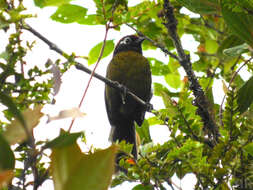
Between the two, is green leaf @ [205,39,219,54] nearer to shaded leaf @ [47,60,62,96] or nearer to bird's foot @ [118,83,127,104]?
bird's foot @ [118,83,127,104]

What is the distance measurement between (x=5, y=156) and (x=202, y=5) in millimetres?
1367

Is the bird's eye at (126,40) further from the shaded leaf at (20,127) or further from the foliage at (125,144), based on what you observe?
the shaded leaf at (20,127)

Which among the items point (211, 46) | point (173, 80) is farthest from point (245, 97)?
point (173, 80)

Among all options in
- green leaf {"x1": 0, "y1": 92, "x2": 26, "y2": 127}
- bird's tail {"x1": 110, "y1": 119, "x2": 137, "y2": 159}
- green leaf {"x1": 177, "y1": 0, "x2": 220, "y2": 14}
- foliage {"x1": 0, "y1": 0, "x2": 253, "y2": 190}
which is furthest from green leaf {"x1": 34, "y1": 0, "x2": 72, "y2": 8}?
bird's tail {"x1": 110, "y1": 119, "x2": 137, "y2": 159}

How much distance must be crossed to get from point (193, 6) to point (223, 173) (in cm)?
100

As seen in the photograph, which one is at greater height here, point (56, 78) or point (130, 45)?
point (130, 45)

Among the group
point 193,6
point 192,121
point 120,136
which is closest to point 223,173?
point 192,121

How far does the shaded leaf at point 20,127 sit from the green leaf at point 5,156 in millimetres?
13

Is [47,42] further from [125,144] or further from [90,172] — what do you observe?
[90,172]

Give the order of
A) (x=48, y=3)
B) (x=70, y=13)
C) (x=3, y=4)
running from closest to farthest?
(x=3, y=4)
(x=48, y=3)
(x=70, y=13)

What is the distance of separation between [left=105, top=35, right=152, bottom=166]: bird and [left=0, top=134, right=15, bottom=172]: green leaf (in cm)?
364

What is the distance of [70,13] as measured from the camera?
2424 millimetres

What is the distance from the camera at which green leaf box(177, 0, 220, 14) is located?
1.92 meters

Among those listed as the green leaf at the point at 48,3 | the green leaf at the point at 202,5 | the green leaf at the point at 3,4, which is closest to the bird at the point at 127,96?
the green leaf at the point at 202,5
